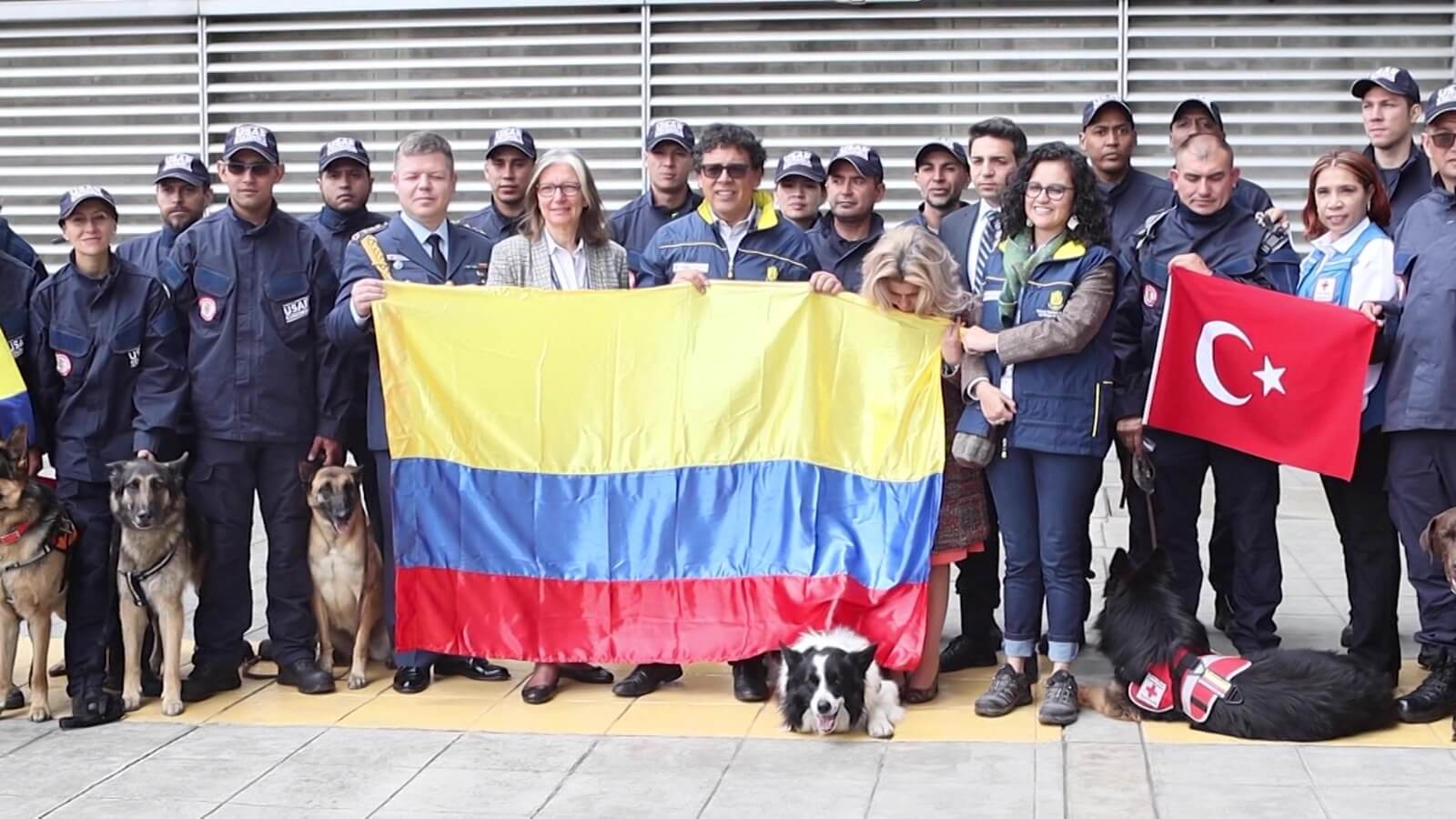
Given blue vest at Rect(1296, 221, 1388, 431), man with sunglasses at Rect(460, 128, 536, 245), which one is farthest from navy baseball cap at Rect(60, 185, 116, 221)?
blue vest at Rect(1296, 221, 1388, 431)

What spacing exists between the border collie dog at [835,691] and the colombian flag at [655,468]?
0.33m

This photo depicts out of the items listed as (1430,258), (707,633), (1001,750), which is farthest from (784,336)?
(1430,258)

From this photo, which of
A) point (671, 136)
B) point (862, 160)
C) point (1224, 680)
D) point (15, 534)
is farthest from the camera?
point (671, 136)

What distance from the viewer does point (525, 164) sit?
8062mm

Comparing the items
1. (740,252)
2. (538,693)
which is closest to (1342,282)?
(740,252)

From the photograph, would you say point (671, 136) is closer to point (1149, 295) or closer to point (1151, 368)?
point (1149, 295)

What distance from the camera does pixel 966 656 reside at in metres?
7.23

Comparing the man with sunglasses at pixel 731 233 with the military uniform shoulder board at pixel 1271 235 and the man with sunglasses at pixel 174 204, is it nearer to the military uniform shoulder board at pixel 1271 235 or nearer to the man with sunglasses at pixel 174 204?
the military uniform shoulder board at pixel 1271 235

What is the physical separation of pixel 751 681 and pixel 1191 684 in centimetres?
175

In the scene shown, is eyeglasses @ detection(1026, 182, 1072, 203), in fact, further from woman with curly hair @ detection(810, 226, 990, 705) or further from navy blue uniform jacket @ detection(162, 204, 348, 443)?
navy blue uniform jacket @ detection(162, 204, 348, 443)

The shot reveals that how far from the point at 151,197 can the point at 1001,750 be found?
33.0ft

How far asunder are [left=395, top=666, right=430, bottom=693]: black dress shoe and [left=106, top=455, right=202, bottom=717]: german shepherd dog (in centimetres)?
86

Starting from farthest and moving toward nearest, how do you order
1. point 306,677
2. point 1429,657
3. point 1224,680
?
1. point 306,677
2. point 1429,657
3. point 1224,680

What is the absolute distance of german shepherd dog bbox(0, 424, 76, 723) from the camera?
6.37m
